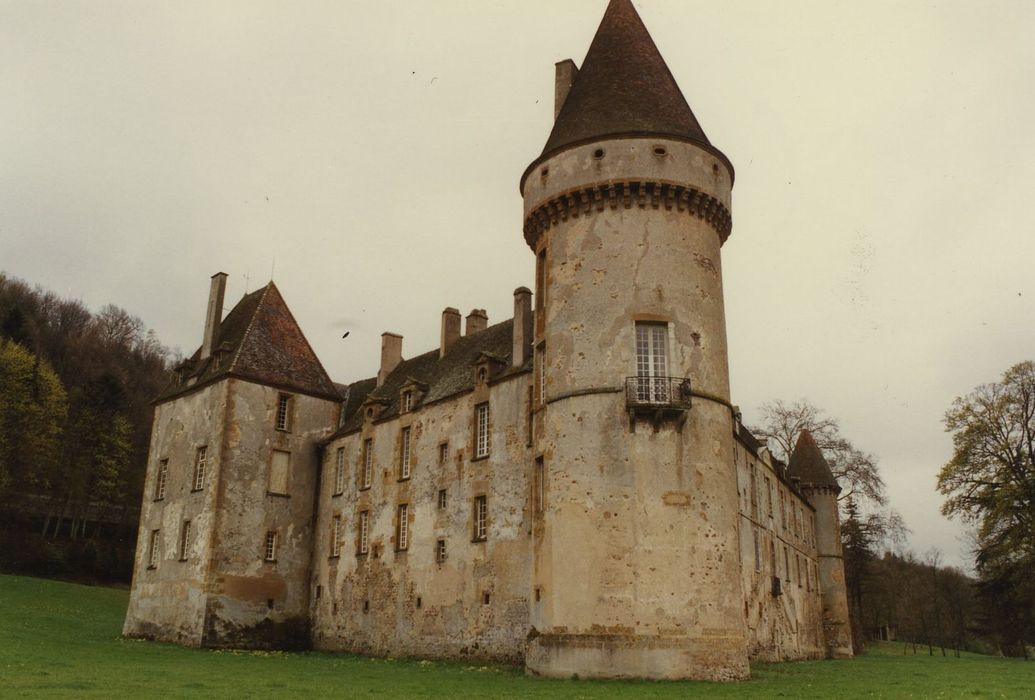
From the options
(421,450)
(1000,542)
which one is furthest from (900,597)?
(421,450)

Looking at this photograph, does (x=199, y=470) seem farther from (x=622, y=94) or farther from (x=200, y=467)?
(x=622, y=94)

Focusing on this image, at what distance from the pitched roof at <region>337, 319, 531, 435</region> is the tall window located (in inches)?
232

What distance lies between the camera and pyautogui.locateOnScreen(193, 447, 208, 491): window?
3472 centimetres

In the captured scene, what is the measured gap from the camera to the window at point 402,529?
3170 centimetres

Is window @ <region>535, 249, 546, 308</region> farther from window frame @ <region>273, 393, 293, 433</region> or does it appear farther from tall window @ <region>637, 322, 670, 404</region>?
window frame @ <region>273, 393, 293, 433</region>

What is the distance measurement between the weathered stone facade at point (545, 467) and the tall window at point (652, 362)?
5cm

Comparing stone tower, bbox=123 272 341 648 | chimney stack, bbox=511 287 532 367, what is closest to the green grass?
stone tower, bbox=123 272 341 648

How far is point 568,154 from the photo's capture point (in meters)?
24.8

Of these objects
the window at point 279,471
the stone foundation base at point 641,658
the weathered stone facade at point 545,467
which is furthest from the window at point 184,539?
the stone foundation base at point 641,658

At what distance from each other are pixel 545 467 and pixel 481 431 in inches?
259

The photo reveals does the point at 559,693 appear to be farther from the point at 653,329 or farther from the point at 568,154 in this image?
the point at 568,154

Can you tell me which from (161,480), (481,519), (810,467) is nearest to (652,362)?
(481,519)

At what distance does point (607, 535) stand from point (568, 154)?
34.8 feet

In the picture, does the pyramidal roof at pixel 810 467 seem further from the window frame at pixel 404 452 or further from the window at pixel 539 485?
the window at pixel 539 485
